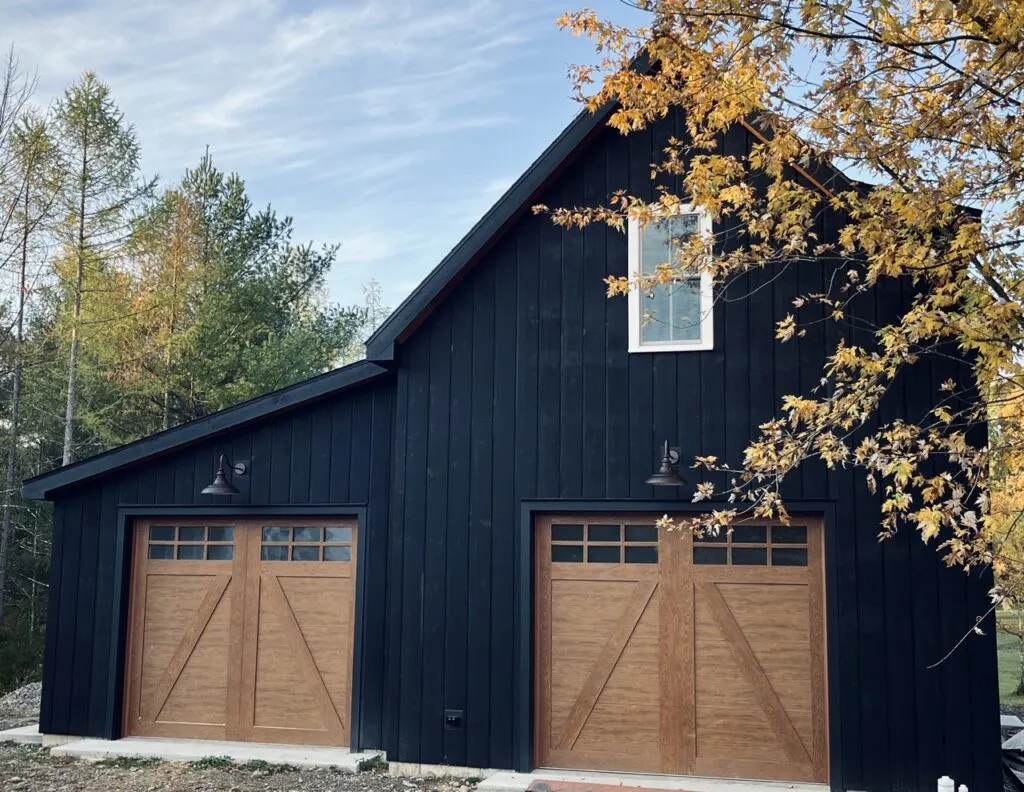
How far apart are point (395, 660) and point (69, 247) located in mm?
12171

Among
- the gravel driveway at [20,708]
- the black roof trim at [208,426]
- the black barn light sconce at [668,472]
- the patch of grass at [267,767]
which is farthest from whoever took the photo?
the gravel driveway at [20,708]

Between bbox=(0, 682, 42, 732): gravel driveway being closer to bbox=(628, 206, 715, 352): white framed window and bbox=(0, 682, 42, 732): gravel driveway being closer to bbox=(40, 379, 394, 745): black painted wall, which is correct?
bbox=(40, 379, 394, 745): black painted wall

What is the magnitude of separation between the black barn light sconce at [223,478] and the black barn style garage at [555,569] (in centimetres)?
3

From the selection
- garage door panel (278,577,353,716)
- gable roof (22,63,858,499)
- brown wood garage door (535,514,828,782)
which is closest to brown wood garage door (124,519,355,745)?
garage door panel (278,577,353,716)

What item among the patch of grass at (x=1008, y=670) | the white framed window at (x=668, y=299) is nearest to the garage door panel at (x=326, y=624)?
the white framed window at (x=668, y=299)

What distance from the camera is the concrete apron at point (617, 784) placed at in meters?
6.98

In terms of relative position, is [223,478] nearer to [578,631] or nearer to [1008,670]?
[578,631]

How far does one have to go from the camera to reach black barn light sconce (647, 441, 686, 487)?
727cm

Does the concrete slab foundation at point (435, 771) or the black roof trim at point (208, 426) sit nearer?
the concrete slab foundation at point (435, 771)

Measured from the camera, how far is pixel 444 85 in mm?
26391

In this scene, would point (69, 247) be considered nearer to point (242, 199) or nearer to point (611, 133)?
point (242, 199)

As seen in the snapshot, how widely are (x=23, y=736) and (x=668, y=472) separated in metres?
6.51

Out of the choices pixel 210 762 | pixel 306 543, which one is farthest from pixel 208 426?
pixel 210 762

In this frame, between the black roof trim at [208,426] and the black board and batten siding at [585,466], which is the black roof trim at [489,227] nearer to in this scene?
the black board and batten siding at [585,466]
